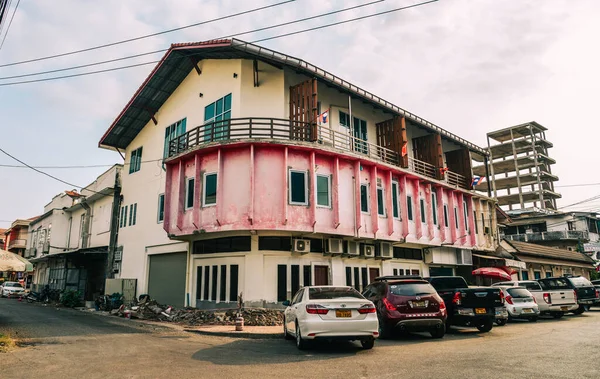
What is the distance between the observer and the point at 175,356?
849 centimetres

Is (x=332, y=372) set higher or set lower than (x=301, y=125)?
lower

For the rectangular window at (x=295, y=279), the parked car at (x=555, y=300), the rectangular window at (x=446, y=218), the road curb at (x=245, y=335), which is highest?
the rectangular window at (x=446, y=218)

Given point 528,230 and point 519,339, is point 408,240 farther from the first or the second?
point 528,230

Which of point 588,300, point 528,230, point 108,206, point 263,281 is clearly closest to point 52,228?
point 108,206

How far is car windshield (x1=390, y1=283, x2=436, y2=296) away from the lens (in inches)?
426

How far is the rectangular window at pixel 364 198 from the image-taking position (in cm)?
1895

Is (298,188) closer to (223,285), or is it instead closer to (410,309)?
(223,285)

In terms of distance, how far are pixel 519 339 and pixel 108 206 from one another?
2685 centimetres

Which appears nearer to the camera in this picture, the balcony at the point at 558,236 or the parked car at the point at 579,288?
the parked car at the point at 579,288

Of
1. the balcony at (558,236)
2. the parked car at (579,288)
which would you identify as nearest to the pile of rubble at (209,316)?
the parked car at (579,288)

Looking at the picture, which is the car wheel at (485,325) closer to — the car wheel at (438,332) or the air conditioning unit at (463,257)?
the car wheel at (438,332)

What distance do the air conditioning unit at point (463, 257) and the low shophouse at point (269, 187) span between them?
0.38 m

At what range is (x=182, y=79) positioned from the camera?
76.0ft

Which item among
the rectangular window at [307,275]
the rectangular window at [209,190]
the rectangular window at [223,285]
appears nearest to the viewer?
the rectangular window at [209,190]
